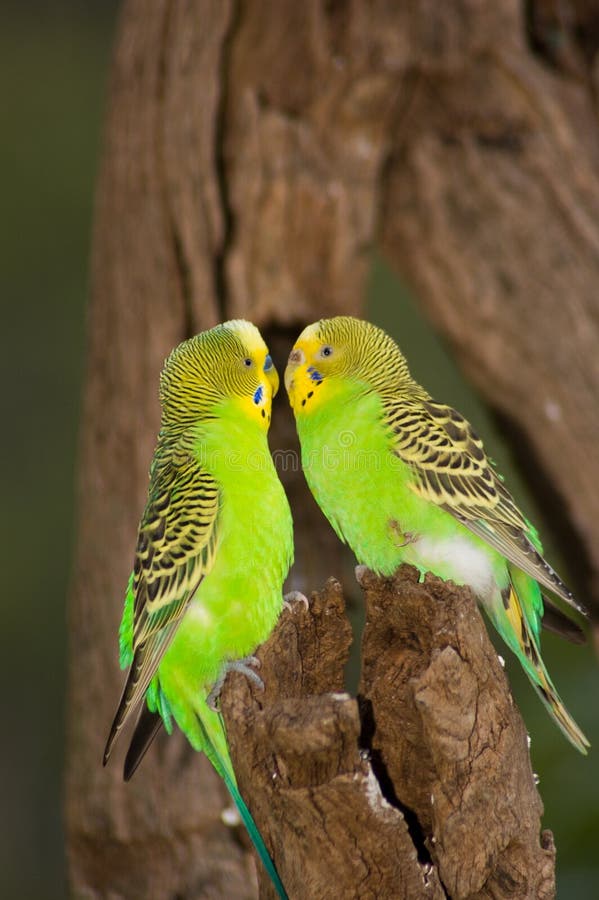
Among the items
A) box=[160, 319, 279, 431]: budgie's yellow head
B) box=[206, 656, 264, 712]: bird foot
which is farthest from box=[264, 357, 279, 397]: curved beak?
box=[206, 656, 264, 712]: bird foot

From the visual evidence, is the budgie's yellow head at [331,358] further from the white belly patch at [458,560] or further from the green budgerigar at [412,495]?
the white belly patch at [458,560]

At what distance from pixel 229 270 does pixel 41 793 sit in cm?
429

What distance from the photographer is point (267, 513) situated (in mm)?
2260

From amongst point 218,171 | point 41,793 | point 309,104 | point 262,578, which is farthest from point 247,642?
point 41,793

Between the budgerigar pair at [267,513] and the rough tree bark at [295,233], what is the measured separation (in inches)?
56.0

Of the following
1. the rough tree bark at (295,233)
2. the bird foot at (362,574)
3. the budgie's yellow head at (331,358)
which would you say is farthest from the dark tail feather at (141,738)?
the rough tree bark at (295,233)

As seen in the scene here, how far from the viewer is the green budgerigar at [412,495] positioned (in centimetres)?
234

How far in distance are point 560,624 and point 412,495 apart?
19.7 inches

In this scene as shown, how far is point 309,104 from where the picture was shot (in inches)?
162

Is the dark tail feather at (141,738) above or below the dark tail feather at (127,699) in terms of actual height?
below

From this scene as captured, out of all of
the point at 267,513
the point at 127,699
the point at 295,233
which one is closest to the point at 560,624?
the point at 267,513

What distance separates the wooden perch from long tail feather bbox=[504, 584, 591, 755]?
0.17 m

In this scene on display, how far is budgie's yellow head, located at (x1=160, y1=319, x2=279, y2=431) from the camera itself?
2145 millimetres

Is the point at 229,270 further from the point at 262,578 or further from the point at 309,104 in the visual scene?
the point at 262,578
